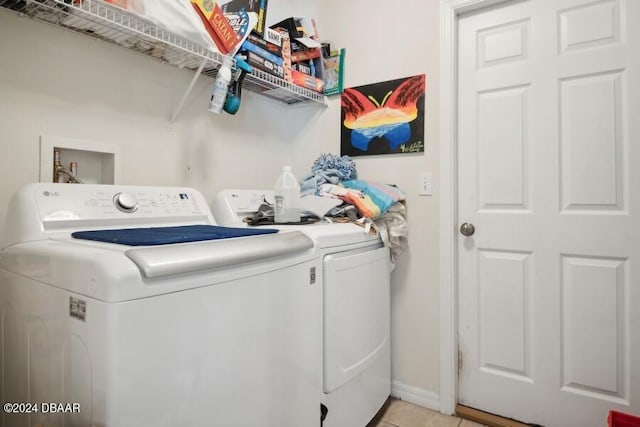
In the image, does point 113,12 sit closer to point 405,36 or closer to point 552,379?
point 405,36

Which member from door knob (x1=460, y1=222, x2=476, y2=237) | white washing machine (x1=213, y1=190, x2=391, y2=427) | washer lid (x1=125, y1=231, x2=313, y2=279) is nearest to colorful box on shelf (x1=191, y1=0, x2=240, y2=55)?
white washing machine (x1=213, y1=190, x2=391, y2=427)

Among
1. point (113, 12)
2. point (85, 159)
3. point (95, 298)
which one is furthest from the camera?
point (85, 159)

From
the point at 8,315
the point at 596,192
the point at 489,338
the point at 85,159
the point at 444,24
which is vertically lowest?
the point at 489,338

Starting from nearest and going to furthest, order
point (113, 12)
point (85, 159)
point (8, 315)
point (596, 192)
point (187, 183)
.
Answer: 1. point (8, 315)
2. point (113, 12)
3. point (85, 159)
4. point (596, 192)
5. point (187, 183)

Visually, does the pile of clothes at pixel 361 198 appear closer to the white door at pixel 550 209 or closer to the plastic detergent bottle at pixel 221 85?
the white door at pixel 550 209

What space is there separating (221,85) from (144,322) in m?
1.10

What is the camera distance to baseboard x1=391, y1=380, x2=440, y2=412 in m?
1.80

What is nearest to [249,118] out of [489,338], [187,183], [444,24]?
[187,183]

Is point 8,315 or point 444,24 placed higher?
point 444,24

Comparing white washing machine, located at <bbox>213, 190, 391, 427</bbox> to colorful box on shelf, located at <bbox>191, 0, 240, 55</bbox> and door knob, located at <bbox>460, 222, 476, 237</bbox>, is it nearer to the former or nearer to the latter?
door knob, located at <bbox>460, 222, 476, 237</bbox>

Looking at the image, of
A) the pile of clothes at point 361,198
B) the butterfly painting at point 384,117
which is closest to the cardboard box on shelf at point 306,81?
the butterfly painting at point 384,117

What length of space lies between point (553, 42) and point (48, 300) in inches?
81.2

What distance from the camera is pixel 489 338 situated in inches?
68.4

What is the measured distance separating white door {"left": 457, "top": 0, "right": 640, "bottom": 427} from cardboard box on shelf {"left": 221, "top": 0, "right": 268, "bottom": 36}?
999 millimetres
